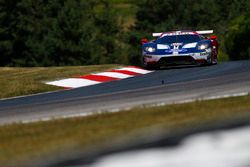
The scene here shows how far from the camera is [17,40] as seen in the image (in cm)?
6222

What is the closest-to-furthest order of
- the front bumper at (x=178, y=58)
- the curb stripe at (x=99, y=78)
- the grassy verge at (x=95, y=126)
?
the grassy verge at (x=95, y=126), the curb stripe at (x=99, y=78), the front bumper at (x=178, y=58)

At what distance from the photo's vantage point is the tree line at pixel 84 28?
6062 centimetres

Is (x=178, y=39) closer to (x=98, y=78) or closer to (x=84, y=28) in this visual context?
(x=98, y=78)

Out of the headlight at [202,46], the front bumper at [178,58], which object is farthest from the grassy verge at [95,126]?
the headlight at [202,46]

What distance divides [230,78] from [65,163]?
28.7 ft

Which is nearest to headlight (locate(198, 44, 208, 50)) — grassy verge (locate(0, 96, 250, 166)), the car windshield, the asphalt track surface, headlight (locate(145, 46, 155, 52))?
the car windshield

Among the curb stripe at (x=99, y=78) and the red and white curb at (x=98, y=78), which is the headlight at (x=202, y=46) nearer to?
the red and white curb at (x=98, y=78)

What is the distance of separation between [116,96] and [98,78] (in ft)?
16.8

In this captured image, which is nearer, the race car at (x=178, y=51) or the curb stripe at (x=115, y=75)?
the curb stripe at (x=115, y=75)

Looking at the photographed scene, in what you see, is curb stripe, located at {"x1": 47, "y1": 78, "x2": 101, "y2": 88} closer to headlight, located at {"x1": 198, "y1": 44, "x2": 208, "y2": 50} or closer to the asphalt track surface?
the asphalt track surface

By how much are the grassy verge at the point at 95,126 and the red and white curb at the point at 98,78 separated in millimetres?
6355

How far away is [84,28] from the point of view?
63.5 metres

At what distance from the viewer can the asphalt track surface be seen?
32.1 feet

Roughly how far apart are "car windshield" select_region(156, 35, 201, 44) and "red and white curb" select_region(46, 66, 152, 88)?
45.7 inches
